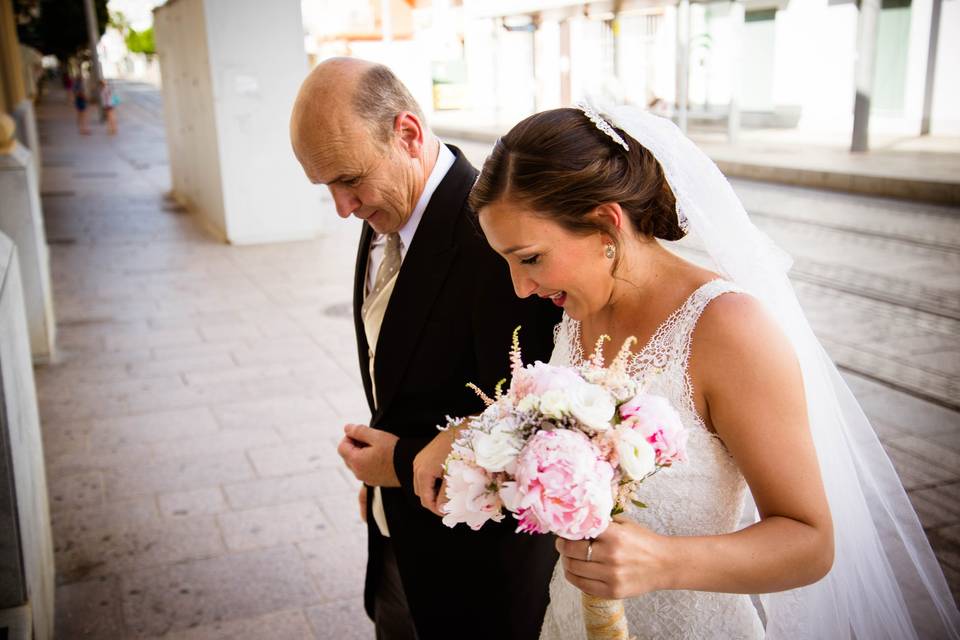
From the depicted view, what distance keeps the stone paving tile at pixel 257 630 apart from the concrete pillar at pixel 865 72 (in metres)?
17.6

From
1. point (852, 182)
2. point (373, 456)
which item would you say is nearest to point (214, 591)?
point (373, 456)

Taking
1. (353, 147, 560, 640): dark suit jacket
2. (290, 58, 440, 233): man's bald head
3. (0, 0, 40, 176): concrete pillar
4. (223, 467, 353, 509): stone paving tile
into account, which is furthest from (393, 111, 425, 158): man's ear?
(0, 0, 40, 176): concrete pillar

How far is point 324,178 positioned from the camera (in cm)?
235

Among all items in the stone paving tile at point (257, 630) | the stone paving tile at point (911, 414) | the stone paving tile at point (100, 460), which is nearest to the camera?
the stone paving tile at point (257, 630)

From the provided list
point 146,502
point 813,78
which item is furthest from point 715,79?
point 146,502

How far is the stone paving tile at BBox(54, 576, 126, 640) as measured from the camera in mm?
3811

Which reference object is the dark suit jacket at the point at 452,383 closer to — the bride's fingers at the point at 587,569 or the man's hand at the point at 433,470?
the man's hand at the point at 433,470

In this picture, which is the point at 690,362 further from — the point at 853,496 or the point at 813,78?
the point at 813,78

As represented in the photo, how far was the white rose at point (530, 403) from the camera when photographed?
1.53 m

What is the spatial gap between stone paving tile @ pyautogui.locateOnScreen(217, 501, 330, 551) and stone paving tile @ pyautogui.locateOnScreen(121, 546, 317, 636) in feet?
0.36

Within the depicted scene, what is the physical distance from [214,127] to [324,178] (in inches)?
407

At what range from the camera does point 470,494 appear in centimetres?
159

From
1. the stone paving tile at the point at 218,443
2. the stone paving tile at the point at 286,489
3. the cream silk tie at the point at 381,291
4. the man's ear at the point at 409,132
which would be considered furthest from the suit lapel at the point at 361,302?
the stone paving tile at the point at 218,443

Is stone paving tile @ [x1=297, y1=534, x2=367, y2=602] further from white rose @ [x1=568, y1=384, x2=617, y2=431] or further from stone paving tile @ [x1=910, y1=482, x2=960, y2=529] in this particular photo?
white rose @ [x1=568, y1=384, x2=617, y2=431]
